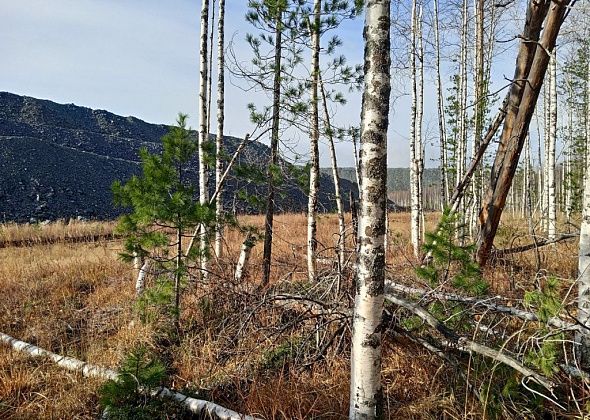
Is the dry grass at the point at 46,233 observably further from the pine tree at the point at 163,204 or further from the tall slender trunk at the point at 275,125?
the pine tree at the point at 163,204

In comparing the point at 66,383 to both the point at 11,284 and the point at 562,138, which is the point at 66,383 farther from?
the point at 562,138

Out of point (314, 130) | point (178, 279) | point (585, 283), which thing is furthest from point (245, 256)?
point (585, 283)

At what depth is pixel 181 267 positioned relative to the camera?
15.6ft

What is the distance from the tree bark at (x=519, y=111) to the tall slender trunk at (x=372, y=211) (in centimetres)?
297

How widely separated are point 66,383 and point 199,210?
2.06 meters

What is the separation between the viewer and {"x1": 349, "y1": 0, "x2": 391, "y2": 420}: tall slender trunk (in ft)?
7.95

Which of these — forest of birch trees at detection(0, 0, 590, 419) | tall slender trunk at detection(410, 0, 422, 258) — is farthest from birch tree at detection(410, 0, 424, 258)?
forest of birch trees at detection(0, 0, 590, 419)

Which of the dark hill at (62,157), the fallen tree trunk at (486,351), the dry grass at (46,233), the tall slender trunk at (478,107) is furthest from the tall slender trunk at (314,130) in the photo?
the dark hill at (62,157)

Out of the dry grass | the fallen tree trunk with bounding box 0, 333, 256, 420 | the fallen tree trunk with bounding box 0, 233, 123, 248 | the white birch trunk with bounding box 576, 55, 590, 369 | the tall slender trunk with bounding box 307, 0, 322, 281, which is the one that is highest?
the tall slender trunk with bounding box 307, 0, 322, 281

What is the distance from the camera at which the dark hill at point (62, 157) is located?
2667 cm

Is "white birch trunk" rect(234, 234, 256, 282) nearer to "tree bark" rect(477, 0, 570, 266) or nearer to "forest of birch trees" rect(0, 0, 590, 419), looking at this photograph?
"forest of birch trees" rect(0, 0, 590, 419)

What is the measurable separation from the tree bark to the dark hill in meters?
10.7

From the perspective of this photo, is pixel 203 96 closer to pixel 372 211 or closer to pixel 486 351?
pixel 372 211

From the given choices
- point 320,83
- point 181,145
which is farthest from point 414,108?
point 181,145
